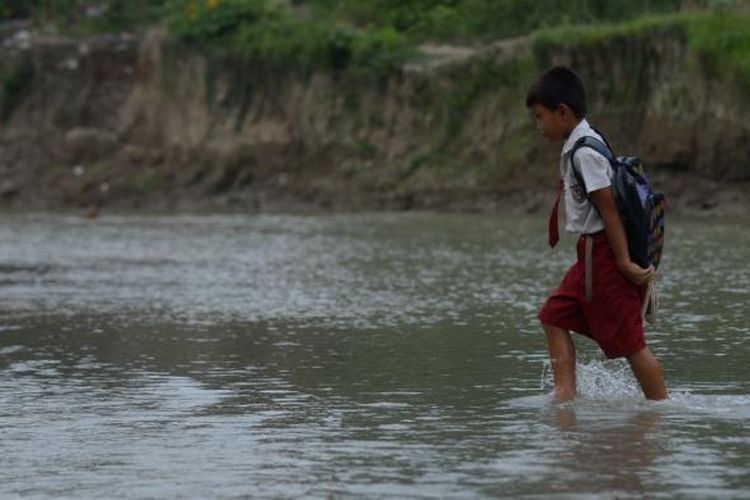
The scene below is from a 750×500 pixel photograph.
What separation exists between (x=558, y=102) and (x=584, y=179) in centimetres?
40

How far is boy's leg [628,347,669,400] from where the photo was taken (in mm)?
8078

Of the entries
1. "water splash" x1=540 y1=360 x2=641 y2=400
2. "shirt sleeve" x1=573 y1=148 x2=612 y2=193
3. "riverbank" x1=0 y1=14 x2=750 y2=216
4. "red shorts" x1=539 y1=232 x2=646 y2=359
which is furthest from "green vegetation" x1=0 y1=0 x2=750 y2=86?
"shirt sleeve" x1=573 y1=148 x2=612 y2=193

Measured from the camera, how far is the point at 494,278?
15.2 m

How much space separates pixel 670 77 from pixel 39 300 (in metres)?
13.5

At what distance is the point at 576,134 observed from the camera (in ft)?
26.5

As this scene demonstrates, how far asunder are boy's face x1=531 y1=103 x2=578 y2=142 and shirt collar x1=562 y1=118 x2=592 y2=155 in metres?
0.03

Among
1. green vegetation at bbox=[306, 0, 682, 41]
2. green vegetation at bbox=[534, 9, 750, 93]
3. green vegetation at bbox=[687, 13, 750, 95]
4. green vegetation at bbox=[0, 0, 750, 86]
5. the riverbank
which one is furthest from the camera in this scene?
green vegetation at bbox=[306, 0, 682, 41]

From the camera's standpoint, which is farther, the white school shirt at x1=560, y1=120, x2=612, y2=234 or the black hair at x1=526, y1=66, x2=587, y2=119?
the black hair at x1=526, y1=66, x2=587, y2=119

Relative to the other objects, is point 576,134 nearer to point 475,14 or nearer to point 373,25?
point 475,14

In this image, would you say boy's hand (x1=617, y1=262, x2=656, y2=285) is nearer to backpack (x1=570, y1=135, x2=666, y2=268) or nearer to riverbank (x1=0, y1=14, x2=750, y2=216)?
backpack (x1=570, y1=135, x2=666, y2=268)

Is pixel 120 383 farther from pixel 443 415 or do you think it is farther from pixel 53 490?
pixel 53 490

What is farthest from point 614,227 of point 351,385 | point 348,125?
point 348,125

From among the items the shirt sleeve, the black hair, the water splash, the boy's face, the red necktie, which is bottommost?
the water splash

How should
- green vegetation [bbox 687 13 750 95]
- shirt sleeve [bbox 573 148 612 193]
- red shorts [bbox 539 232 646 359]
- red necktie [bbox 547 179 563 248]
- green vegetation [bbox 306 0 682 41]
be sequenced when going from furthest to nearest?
green vegetation [bbox 306 0 682 41] < green vegetation [bbox 687 13 750 95] < red necktie [bbox 547 179 563 248] < red shorts [bbox 539 232 646 359] < shirt sleeve [bbox 573 148 612 193]
